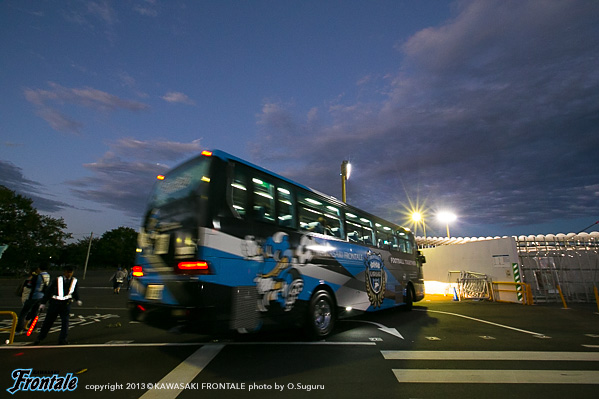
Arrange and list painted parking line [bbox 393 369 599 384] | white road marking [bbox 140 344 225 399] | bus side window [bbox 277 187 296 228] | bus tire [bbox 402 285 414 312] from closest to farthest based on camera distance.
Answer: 1. white road marking [bbox 140 344 225 399]
2. painted parking line [bbox 393 369 599 384]
3. bus side window [bbox 277 187 296 228]
4. bus tire [bbox 402 285 414 312]

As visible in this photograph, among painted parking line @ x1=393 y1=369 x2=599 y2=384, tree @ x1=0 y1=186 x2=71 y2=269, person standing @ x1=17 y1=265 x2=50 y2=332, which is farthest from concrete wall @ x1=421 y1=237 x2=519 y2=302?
tree @ x1=0 y1=186 x2=71 y2=269

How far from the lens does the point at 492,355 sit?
201 inches

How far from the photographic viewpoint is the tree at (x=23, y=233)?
37.9 metres

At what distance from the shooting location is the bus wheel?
6.03 metres

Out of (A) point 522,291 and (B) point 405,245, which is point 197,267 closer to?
(B) point 405,245

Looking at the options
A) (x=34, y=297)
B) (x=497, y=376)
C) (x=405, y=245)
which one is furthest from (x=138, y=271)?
(x=405, y=245)

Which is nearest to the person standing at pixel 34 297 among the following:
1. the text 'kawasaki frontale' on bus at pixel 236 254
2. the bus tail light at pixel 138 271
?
the bus tail light at pixel 138 271

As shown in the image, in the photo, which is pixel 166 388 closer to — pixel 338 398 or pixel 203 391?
pixel 203 391

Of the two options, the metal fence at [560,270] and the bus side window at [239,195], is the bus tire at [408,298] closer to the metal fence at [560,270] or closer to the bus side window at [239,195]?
the metal fence at [560,270]

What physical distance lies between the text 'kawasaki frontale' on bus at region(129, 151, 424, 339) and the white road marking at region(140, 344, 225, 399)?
0.70 metres

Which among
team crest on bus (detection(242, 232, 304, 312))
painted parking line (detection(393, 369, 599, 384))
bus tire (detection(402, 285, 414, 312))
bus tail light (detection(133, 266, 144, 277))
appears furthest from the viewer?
bus tire (detection(402, 285, 414, 312))

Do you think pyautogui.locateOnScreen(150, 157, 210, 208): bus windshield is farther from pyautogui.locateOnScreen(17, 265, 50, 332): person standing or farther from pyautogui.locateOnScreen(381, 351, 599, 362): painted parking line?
pyautogui.locateOnScreen(17, 265, 50, 332): person standing

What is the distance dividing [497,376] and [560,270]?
661 inches

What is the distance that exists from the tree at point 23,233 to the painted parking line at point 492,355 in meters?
48.6
